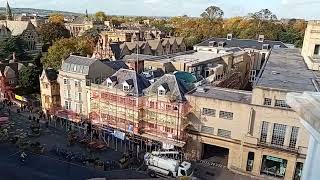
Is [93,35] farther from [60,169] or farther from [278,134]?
[278,134]

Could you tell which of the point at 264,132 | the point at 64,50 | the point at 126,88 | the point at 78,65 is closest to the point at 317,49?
the point at 264,132

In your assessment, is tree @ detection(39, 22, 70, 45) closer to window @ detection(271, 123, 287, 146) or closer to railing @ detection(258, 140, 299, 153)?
railing @ detection(258, 140, 299, 153)

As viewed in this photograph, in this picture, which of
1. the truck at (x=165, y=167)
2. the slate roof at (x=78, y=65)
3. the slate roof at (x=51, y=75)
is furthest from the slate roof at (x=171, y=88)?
the slate roof at (x=51, y=75)

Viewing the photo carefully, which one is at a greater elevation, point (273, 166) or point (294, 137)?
point (294, 137)

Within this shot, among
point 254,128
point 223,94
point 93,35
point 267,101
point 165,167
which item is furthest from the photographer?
point 93,35

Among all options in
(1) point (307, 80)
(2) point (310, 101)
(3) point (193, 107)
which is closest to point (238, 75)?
(1) point (307, 80)

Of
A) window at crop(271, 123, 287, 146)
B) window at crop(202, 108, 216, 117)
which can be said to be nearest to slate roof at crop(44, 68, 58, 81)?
window at crop(202, 108, 216, 117)

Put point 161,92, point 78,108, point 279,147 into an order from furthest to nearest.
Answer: point 78,108
point 161,92
point 279,147

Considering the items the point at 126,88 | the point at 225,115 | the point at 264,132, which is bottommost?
the point at 264,132
